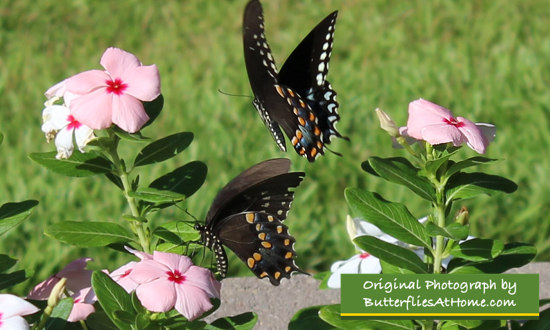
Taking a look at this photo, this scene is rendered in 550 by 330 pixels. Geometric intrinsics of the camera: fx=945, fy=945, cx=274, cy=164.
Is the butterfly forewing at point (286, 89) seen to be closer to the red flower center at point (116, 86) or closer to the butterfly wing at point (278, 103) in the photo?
the butterfly wing at point (278, 103)

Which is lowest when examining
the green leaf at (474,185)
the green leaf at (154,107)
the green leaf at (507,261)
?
the green leaf at (507,261)

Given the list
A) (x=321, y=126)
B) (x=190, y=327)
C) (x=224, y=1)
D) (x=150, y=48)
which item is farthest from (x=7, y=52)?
(x=190, y=327)

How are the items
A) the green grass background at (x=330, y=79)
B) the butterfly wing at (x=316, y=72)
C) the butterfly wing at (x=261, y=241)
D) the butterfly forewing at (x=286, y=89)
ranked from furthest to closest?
the green grass background at (x=330, y=79) < the butterfly wing at (x=316, y=72) < the butterfly forewing at (x=286, y=89) < the butterfly wing at (x=261, y=241)

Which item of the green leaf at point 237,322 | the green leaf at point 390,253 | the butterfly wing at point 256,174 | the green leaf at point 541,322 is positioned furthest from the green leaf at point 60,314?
the green leaf at point 541,322

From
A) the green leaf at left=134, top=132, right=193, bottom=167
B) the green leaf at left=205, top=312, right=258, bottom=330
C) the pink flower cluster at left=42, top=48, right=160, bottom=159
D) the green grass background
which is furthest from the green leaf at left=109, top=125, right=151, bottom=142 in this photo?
the green grass background

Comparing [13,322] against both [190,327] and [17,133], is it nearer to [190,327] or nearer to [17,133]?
[190,327]

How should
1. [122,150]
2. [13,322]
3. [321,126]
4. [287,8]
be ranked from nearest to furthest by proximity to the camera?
1. [13,322]
2. [321,126]
3. [122,150]
4. [287,8]
